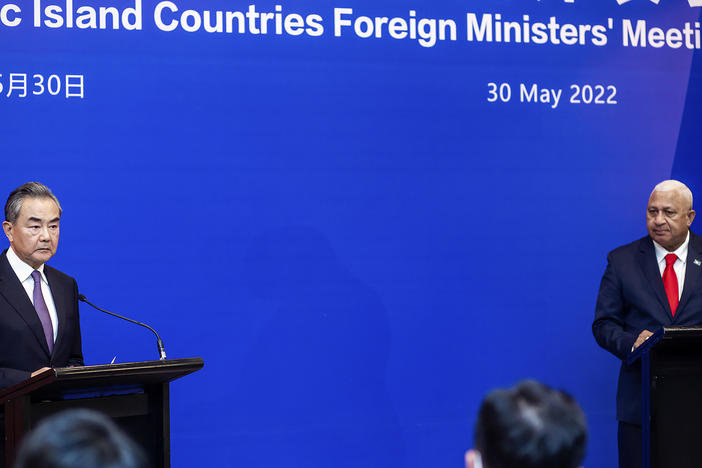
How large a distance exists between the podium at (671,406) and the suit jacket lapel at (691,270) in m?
0.60

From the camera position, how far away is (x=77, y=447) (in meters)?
1.01

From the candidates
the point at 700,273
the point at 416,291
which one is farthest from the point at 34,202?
the point at 700,273

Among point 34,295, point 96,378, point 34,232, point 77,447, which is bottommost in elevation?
point 96,378

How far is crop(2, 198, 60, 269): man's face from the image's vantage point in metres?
3.07

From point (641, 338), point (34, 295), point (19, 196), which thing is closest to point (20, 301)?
point (34, 295)

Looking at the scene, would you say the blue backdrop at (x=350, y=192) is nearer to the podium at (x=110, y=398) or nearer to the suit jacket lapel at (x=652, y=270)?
the suit jacket lapel at (x=652, y=270)

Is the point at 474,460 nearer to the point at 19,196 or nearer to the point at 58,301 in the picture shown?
the point at 58,301

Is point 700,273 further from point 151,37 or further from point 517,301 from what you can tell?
point 151,37

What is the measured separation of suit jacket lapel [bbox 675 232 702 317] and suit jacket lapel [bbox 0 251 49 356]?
8.27ft

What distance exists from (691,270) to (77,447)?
121 inches

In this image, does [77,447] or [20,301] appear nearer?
[77,447]

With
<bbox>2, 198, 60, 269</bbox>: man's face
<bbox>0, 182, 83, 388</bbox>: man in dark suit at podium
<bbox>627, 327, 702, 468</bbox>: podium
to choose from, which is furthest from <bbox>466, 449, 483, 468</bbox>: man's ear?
<bbox>2, 198, 60, 269</bbox>: man's face

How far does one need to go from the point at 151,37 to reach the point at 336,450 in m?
2.22

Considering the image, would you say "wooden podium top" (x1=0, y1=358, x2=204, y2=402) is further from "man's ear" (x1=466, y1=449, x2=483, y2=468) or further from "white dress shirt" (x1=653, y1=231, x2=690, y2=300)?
"white dress shirt" (x1=653, y1=231, x2=690, y2=300)
